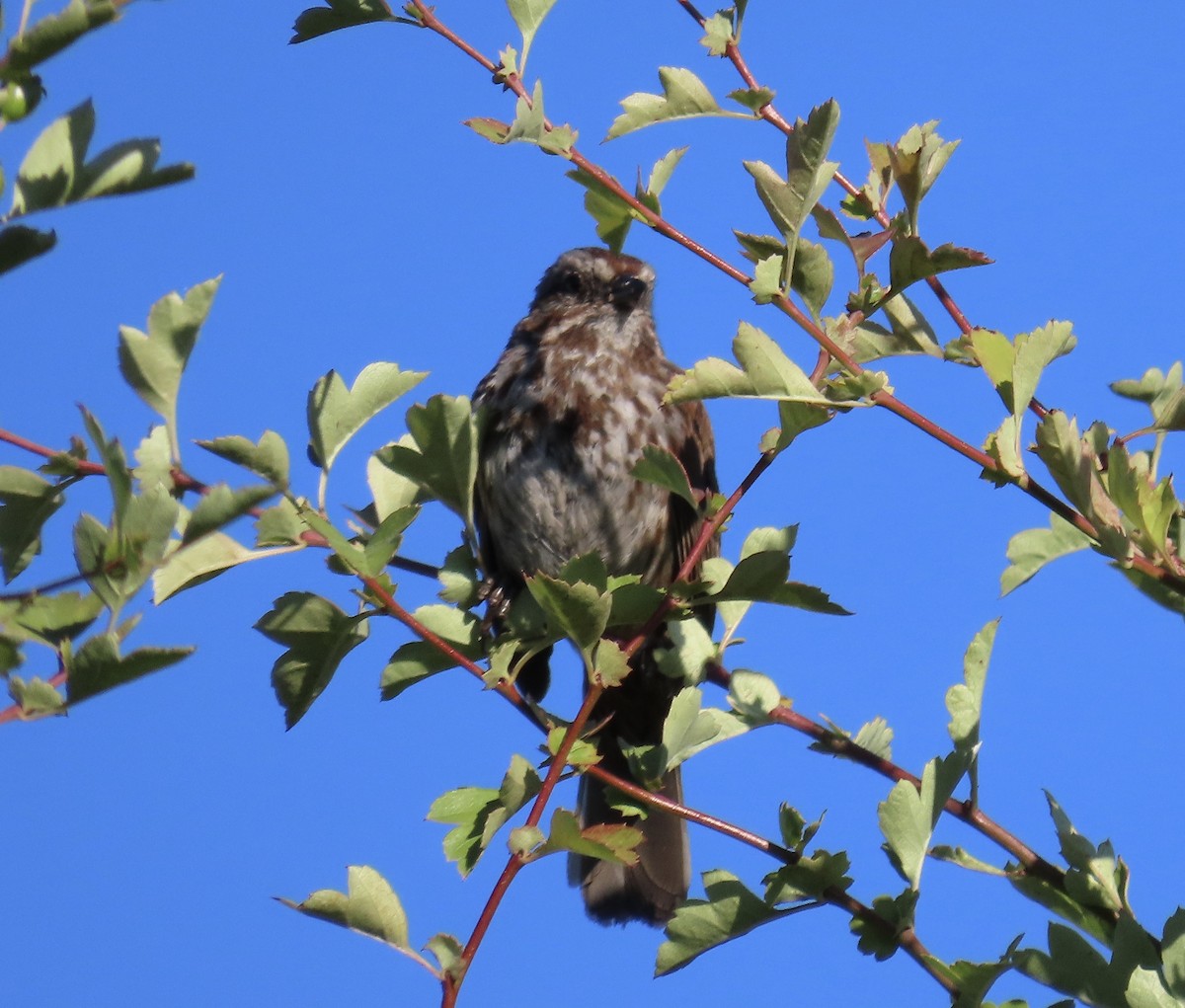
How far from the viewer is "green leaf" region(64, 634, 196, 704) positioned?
1.53m

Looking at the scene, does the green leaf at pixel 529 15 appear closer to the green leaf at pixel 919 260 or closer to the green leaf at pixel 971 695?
the green leaf at pixel 919 260

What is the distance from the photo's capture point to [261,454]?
2.13 m

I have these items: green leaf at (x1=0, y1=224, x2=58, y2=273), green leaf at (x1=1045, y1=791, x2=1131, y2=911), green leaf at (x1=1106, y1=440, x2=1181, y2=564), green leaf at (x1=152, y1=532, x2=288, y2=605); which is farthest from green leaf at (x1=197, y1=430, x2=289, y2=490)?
green leaf at (x1=1045, y1=791, x2=1131, y2=911)

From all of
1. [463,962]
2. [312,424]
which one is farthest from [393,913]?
[312,424]

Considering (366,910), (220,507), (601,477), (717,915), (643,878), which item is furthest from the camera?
(643,878)

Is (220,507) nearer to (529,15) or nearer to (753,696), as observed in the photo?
(753,696)

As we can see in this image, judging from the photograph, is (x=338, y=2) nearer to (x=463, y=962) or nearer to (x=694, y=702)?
(x=694, y=702)

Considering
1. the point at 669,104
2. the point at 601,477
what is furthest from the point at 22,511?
the point at 601,477

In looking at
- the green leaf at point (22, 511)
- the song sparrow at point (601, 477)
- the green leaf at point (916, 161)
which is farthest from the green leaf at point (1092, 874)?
the song sparrow at point (601, 477)

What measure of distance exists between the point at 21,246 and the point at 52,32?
0.22m

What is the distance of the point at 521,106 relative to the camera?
2.24m

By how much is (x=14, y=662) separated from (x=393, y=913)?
0.67 meters

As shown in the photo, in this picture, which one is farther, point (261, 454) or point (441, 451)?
point (441, 451)

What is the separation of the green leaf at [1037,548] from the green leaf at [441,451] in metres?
0.86
